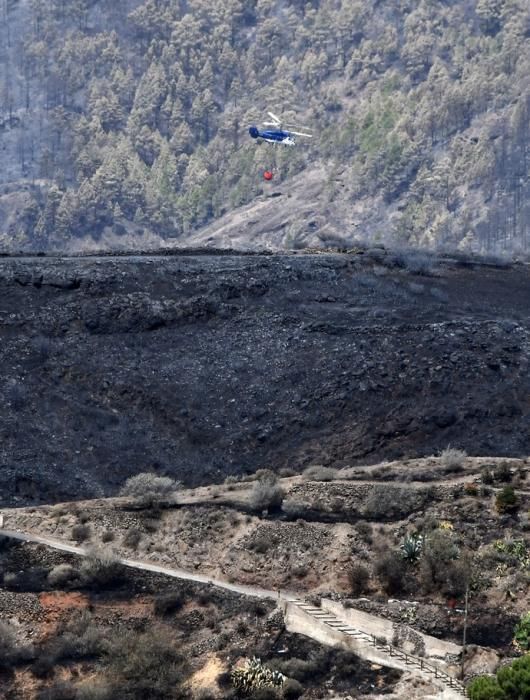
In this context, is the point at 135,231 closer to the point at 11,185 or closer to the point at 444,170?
the point at 11,185

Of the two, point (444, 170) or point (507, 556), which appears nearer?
point (507, 556)

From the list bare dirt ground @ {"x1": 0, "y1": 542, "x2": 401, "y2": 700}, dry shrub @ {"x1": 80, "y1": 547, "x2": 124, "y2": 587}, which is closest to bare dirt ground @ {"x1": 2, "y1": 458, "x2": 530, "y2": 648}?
dry shrub @ {"x1": 80, "y1": 547, "x2": 124, "y2": 587}

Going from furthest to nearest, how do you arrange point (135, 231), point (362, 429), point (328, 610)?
point (135, 231) < point (362, 429) < point (328, 610)

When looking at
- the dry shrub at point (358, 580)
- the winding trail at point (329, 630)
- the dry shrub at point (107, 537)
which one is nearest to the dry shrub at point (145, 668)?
the winding trail at point (329, 630)

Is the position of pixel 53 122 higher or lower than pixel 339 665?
lower

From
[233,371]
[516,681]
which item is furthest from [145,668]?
[233,371]

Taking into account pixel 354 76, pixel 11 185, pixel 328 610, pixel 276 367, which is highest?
pixel 328 610

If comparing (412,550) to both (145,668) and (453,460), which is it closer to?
(453,460)

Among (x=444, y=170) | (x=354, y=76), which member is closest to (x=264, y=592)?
(x=444, y=170)

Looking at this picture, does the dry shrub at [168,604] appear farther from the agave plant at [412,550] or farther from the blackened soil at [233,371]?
the blackened soil at [233,371]
